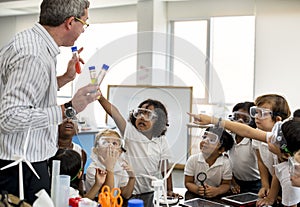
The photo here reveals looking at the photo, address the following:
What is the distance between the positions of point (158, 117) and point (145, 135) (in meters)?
0.07

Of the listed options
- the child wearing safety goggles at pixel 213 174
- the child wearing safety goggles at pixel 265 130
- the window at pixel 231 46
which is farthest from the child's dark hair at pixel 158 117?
the window at pixel 231 46

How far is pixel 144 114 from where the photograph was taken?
1.38 metres

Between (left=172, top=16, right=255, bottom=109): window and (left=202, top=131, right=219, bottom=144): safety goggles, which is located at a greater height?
(left=172, top=16, right=255, bottom=109): window

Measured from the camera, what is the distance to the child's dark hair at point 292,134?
5.37 feet

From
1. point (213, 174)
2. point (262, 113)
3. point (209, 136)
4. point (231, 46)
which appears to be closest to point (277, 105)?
point (262, 113)

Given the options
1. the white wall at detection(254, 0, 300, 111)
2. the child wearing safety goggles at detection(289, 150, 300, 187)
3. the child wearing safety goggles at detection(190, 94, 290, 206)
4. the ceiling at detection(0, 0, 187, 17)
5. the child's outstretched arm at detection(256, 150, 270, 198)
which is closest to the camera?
the child wearing safety goggles at detection(289, 150, 300, 187)

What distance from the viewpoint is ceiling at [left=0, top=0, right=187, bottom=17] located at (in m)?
5.60

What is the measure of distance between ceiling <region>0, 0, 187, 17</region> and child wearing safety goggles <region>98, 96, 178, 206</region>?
4.24m

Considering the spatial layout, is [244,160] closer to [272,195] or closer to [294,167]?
[272,195]

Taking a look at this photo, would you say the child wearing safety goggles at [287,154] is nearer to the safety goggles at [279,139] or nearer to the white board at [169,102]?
Result: the safety goggles at [279,139]

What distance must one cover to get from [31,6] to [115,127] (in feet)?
18.5

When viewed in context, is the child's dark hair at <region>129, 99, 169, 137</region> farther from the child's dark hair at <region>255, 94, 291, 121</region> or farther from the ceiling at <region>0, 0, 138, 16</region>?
the ceiling at <region>0, 0, 138, 16</region>

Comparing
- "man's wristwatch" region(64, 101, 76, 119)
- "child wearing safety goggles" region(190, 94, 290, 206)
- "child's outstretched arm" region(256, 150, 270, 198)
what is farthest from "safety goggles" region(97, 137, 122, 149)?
"child's outstretched arm" region(256, 150, 270, 198)

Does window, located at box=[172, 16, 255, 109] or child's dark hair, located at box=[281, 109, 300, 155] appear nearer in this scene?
child's dark hair, located at box=[281, 109, 300, 155]
